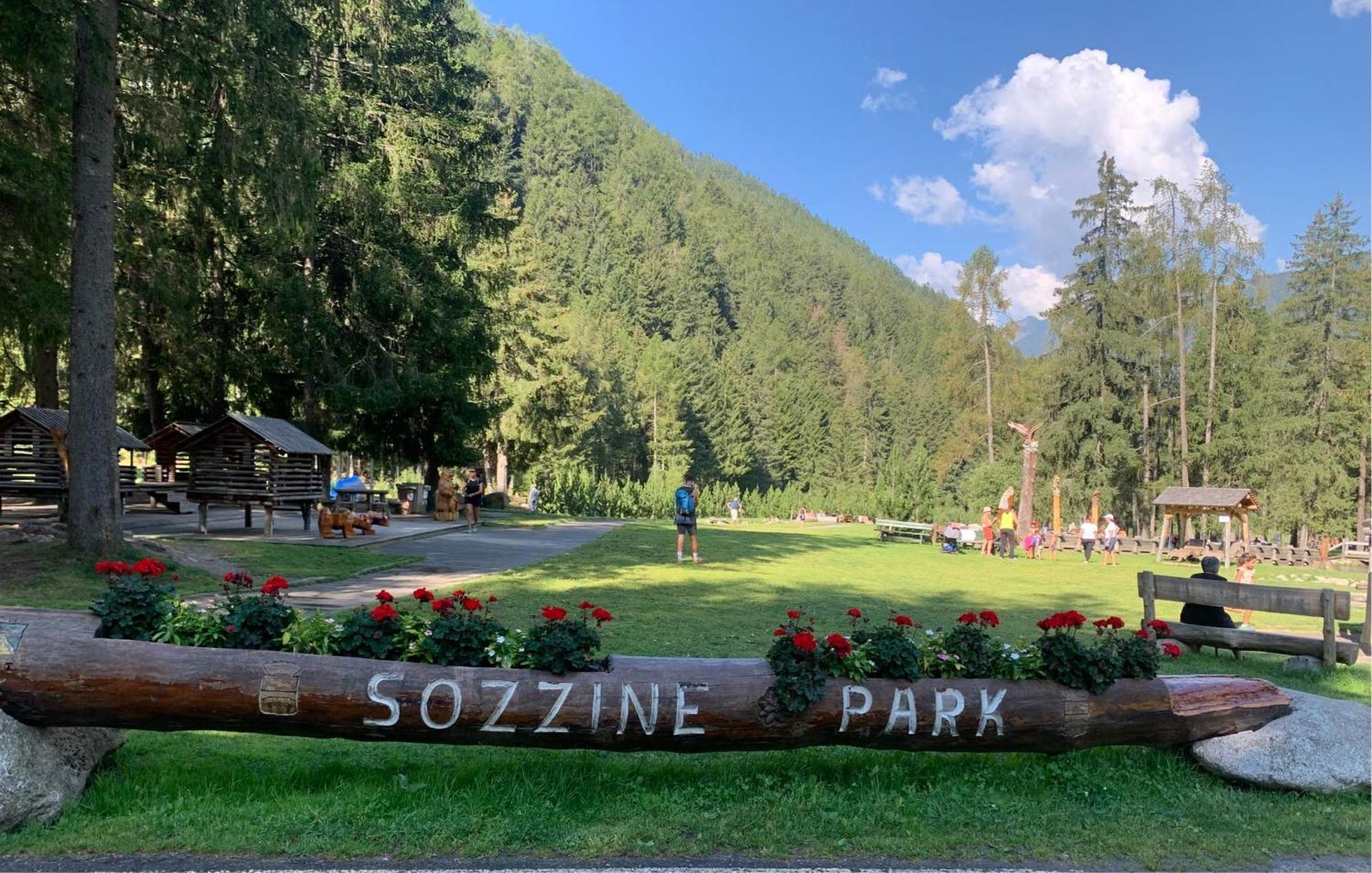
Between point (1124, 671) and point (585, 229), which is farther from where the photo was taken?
point (585, 229)

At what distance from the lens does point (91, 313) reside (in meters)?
11.8

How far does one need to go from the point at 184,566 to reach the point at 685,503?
31.4 ft

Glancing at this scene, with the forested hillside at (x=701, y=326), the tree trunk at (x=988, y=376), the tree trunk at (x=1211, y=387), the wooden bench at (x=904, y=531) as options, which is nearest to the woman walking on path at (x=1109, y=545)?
the wooden bench at (x=904, y=531)

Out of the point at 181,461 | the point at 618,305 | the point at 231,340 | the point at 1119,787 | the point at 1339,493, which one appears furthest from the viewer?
the point at 618,305

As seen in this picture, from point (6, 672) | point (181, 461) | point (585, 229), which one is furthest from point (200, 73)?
point (585, 229)

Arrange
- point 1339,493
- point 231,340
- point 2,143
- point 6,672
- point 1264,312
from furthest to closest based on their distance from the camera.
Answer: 1. point 1264,312
2. point 1339,493
3. point 231,340
4. point 2,143
5. point 6,672

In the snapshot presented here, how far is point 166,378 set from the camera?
27.0m

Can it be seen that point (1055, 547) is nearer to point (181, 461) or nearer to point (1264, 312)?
point (181, 461)

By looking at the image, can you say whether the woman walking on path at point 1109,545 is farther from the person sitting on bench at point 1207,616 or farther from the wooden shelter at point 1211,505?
the person sitting on bench at point 1207,616

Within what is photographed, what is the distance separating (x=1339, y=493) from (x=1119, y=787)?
47.4 meters

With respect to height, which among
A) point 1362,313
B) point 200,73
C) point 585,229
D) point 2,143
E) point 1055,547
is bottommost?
point 1055,547

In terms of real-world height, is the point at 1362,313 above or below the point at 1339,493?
above

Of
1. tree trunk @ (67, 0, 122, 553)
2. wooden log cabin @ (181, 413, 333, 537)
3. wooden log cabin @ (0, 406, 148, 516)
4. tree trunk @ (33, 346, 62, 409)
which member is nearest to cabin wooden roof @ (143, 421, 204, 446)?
tree trunk @ (33, 346, 62, 409)

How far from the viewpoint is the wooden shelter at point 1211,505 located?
30172 millimetres
